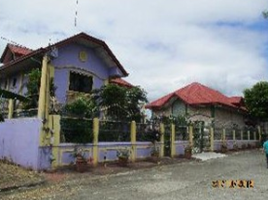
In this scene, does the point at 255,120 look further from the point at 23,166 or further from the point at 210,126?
the point at 23,166

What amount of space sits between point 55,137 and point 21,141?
175 cm

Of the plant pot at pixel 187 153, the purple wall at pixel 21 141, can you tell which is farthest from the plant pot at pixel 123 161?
the plant pot at pixel 187 153

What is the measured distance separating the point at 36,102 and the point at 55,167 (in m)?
3.14

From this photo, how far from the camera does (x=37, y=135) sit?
13586 mm

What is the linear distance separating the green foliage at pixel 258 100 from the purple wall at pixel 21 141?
21.4 metres

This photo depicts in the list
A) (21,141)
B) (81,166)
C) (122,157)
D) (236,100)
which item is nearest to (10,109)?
(21,141)

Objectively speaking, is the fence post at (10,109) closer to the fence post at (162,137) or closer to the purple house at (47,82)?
the purple house at (47,82)

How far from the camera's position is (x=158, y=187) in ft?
36.3

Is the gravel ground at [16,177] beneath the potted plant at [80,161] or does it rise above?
beneath

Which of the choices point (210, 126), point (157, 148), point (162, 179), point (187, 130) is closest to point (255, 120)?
point (210, 126)

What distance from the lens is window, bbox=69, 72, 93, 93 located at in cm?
1875

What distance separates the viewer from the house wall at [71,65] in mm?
17781

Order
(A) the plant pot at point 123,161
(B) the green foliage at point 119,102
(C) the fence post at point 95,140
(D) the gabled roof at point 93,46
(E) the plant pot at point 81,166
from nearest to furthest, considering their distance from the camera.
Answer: (E) the plant pot at point 81,166
(C) the fence post at point 95,140
(A) the plant pot at point 123,161
(D) the gabled roof at point 93,46
(B) the green foliage at point 119,102

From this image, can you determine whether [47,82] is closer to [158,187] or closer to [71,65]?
[71,65]
